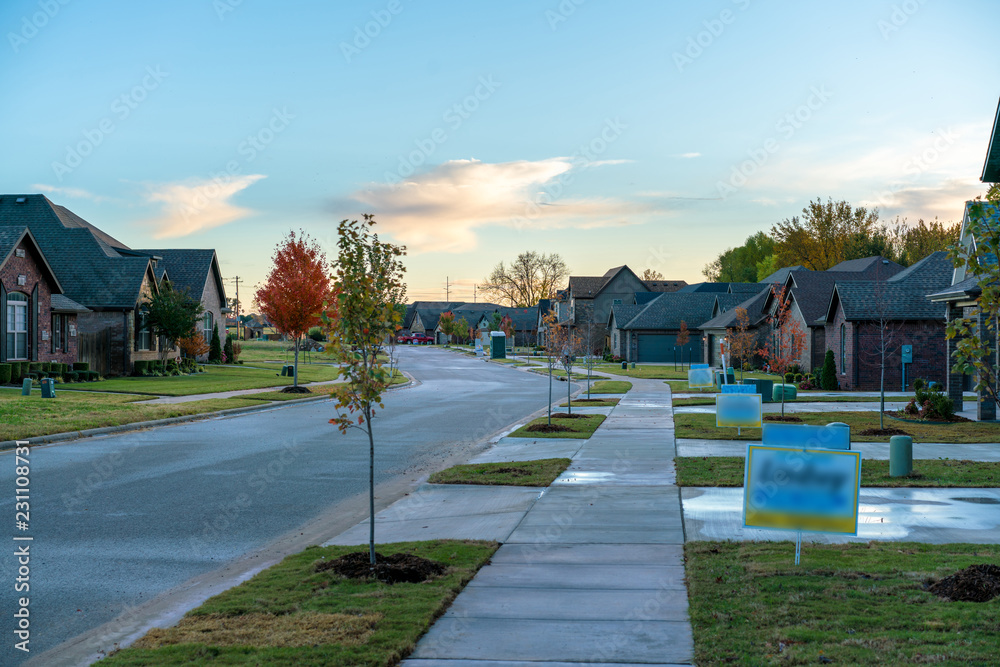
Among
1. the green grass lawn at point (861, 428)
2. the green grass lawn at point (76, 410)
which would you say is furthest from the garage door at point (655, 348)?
the green grass lawn at point (76, 410)

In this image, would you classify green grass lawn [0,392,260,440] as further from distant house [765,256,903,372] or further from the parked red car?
the parked red car

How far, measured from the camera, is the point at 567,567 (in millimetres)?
7738

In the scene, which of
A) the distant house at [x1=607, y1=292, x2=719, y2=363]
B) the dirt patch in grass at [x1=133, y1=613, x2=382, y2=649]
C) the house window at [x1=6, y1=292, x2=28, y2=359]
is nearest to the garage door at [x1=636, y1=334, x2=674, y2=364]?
the distant house at [x1=607, y1=292, x2=719, y2=363]

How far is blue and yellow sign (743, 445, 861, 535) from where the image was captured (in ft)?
25.0

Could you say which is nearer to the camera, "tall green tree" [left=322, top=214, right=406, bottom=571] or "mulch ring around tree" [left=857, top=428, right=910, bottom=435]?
"tall green tree" [left=322, top=214, right=406, bottom=571]

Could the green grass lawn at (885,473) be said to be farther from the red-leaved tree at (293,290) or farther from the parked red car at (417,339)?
the parked red car at (417,339)

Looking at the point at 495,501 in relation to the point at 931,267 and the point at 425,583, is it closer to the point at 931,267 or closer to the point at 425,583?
the point at 425,583

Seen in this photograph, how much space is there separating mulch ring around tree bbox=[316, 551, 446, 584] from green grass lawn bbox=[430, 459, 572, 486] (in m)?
4.92

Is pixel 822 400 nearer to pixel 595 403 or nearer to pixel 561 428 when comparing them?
pixel 595 403

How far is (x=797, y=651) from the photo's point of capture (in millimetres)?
5367

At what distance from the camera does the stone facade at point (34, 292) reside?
31.7m

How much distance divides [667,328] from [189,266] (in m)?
36.6

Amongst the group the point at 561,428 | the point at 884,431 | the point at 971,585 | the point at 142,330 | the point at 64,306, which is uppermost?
the point at 64,306

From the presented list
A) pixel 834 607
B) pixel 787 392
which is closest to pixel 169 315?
pixel 787 392
